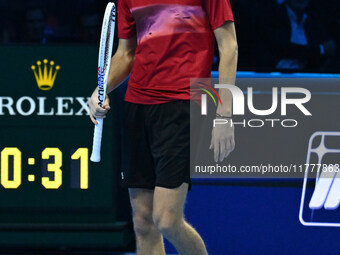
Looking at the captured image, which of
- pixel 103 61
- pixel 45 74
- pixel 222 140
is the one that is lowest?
pixel 45 74

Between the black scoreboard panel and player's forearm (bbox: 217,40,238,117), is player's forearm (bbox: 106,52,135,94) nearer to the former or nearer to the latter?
player's forearm (bbox: 217,40,238,117)

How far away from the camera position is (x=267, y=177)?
5070 mm

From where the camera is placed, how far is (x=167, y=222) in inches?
145

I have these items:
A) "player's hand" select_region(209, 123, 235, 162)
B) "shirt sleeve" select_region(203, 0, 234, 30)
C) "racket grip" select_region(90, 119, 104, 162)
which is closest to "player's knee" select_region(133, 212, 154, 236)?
"racket grip" select_region(90, 119, 104, 162)

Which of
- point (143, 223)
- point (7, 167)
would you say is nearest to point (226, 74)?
point (143, 223)

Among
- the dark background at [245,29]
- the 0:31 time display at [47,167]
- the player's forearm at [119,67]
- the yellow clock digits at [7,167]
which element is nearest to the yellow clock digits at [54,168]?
the 0:31 time display at [47,167]

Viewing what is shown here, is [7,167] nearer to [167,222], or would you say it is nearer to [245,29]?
[167,222]

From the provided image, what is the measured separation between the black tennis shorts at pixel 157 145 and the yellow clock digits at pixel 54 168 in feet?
3.97

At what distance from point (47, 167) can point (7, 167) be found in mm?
238

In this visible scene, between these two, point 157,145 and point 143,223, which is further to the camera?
point 143,223

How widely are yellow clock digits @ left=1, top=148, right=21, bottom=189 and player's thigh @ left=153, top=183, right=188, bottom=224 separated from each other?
151 cm

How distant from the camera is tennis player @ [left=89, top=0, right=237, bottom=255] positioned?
144 inches

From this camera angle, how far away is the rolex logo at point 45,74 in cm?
495

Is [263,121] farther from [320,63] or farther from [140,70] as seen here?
[140,70]
